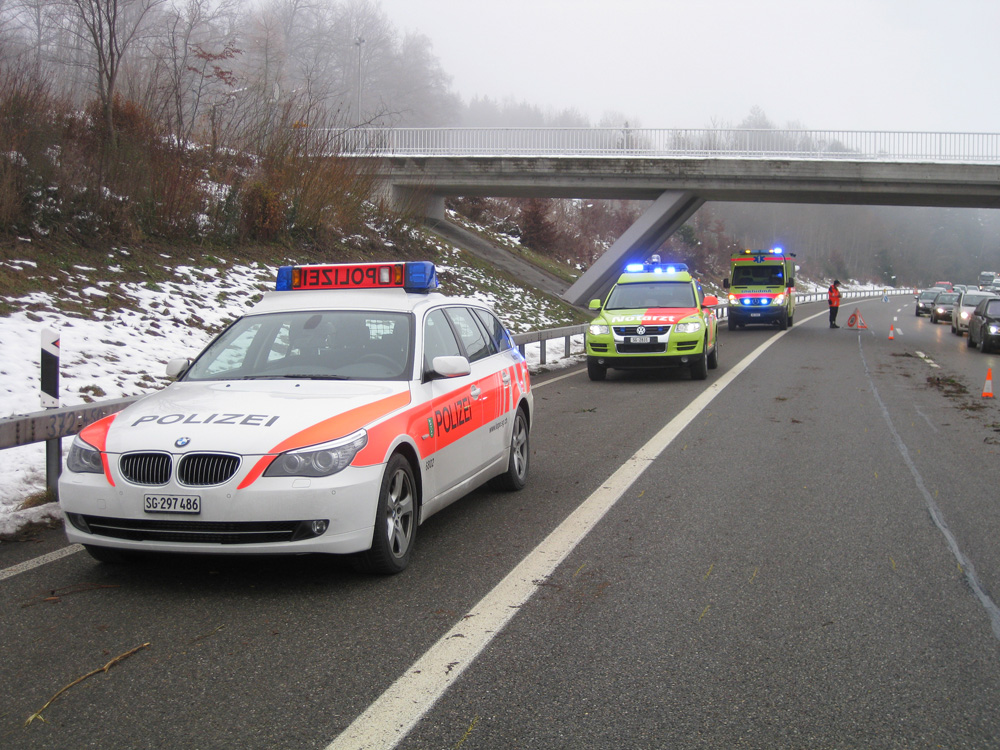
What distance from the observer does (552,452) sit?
928cm

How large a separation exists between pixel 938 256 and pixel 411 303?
15381 cm

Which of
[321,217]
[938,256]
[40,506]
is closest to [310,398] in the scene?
[40,506]

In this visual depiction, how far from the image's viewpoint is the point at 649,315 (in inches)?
639

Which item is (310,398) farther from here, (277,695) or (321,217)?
(321,217)

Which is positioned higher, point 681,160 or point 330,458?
point 681,160

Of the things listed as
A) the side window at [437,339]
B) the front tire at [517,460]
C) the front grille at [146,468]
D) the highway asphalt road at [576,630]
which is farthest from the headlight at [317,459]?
the front tire at [517,460]

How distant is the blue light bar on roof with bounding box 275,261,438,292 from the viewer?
674cm

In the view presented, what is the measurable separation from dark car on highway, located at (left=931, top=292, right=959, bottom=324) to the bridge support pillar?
541 inches

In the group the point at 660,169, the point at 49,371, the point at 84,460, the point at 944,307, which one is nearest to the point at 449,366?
the point at 84,460

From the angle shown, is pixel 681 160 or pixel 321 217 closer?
pixel 321 217

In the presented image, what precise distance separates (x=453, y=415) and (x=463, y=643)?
7.12 ft

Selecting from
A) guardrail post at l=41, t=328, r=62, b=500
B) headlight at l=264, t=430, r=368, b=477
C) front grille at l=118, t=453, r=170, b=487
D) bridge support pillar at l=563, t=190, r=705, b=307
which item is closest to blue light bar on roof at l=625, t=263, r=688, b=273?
bridge support pillar at l=563, t=190, r=705, b=307

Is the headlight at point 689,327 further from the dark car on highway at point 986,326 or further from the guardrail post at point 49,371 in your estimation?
the dark car on highway at point 986,326

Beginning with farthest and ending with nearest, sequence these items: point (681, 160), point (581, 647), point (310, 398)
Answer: point (681, 160) → point (310, 398) → point (581, 647)
